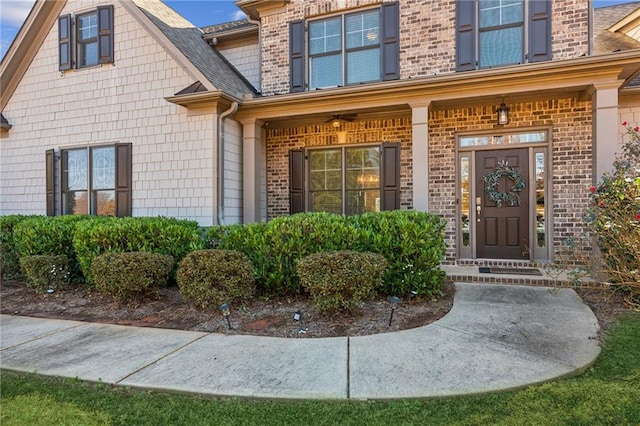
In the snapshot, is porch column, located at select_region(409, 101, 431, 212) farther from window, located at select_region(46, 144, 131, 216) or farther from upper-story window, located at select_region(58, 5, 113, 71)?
upper-story window, located at select_region(58, 5, 113, 71)

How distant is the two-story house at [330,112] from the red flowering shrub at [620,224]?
2.68 ft

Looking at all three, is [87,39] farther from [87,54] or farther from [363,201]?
[363,201]

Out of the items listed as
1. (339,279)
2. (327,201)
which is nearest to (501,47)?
(327,201)

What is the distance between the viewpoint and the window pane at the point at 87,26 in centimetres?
783

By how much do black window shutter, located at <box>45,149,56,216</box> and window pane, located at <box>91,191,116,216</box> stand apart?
3.35 feet

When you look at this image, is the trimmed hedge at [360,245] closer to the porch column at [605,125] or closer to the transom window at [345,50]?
the porch column at [605,125]

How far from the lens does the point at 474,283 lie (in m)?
5.62

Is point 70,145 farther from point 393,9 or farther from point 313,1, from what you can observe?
point 393,9

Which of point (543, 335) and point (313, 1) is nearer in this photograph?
point (543, 335)

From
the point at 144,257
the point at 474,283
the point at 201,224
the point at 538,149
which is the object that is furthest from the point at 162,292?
the point at 538,149

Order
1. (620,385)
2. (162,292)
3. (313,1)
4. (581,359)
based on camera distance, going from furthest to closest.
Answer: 1. (313,1)
2. (162,292)
3. (581,359)
4. (620,385)

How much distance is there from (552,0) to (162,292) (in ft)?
24.8

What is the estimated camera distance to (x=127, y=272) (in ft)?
15.3

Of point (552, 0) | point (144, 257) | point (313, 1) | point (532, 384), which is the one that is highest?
point (313, 1)
